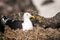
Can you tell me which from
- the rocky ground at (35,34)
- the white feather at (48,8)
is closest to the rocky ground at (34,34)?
the rocky ground at (35,34)

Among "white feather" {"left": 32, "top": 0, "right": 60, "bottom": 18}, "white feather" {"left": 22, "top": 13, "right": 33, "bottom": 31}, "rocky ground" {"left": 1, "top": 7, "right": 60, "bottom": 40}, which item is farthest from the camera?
"white feather" {"left": 32, "top": 0, "right": 60, "bottom": 18}

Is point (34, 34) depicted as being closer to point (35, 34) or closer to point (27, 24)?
point (35, 34)

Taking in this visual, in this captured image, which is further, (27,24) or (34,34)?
(27,24)

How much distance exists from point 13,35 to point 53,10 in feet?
3.94

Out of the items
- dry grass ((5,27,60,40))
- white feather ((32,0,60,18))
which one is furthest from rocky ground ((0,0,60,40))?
white feather ((32,0,60,18))

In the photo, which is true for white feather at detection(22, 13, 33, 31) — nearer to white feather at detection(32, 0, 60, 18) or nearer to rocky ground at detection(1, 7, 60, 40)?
rocky ground at detection(1, 7, 60, 40)

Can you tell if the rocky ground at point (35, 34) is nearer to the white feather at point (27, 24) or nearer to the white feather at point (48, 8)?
the white feather at point (27, 24)

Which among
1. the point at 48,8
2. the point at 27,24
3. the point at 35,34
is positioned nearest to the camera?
the point at 35,34

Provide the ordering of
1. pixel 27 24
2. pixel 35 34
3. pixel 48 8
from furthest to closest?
pixel 48 8, pixel 27 24, pixel 35 34

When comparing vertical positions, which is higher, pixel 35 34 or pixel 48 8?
pixel 48 8

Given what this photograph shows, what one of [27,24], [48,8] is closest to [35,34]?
[27,24]

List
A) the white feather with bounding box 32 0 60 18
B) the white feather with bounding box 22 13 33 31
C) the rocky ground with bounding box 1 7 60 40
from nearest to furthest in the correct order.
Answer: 1. the rocky ground with bounding box 1 7 60 40
2. the white feather with bounding box 22 13 33 31
3. the white feather with bounding box 32 0 60 18

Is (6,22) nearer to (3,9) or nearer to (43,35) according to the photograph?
(43,35)

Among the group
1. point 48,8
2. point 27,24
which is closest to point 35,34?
point 27,24
